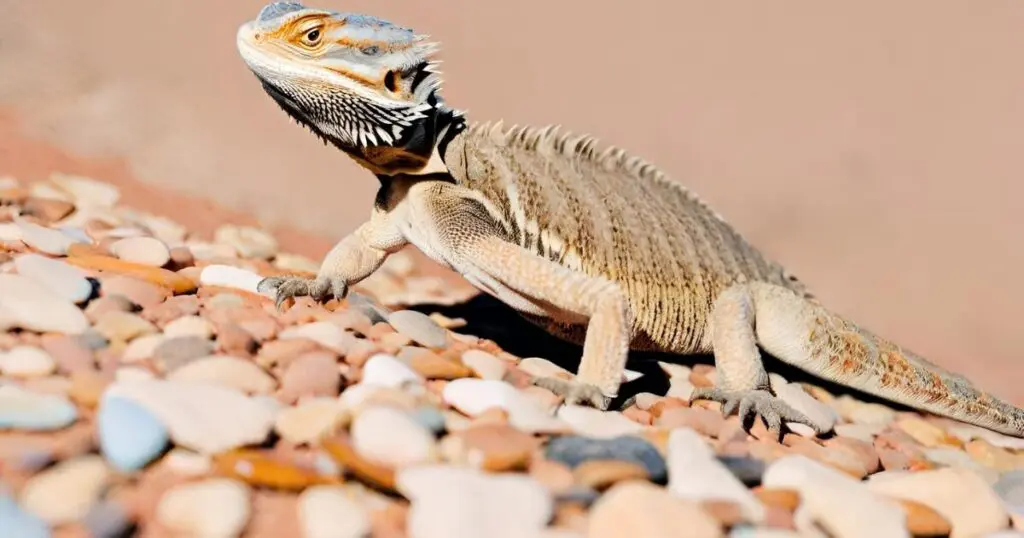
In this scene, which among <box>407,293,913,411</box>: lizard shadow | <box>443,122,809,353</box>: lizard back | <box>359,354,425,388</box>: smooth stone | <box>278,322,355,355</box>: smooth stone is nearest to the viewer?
<box>359,354,425,388</box>: smooth stone

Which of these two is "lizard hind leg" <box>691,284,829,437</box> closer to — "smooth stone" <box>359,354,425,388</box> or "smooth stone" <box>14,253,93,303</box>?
"smooth stone" <box>359,354,425,388</box>

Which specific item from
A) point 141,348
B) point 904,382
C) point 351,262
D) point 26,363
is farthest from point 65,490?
point 904,382

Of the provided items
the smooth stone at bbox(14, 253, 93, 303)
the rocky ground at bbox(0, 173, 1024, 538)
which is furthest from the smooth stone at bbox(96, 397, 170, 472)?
the smooth stone at bbox(14, 253, 93, 303)

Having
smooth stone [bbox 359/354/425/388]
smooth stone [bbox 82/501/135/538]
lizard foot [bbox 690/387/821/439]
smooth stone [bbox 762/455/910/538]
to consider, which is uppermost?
lizard foot [bbox 690/387/821/439]

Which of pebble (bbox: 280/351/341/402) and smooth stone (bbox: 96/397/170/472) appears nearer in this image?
smooth stone (bbox: 96/397/170/472)

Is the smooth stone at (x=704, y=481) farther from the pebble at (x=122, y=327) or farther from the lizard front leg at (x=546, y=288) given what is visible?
the pebble at (x=122, y=327)

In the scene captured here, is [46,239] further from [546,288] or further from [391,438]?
[391,438]

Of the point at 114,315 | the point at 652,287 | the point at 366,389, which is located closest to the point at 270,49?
the point at 114,315
